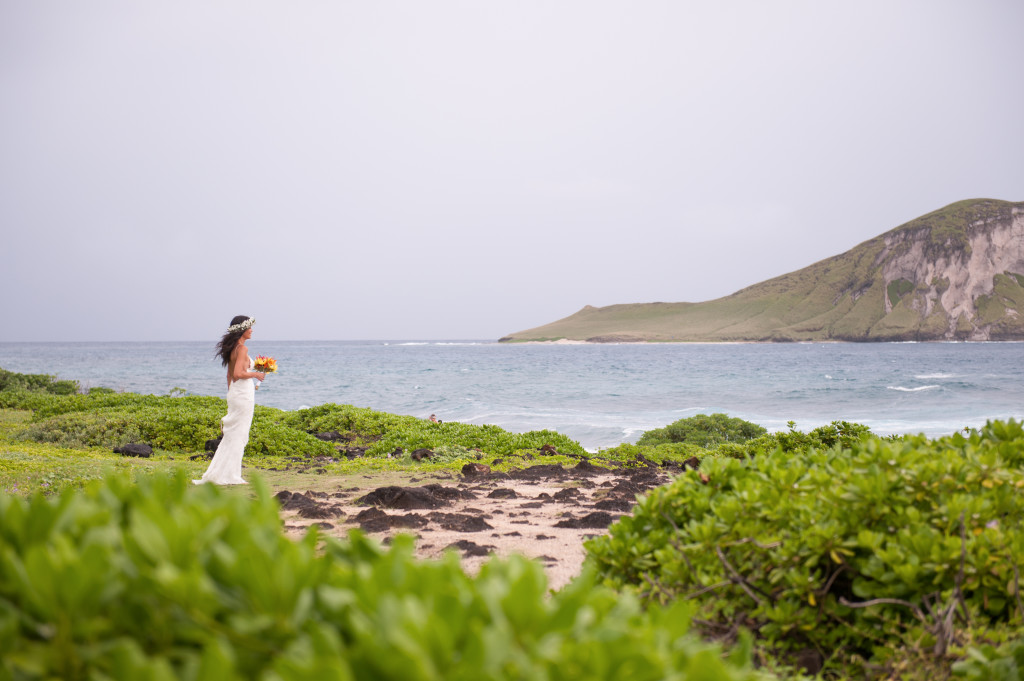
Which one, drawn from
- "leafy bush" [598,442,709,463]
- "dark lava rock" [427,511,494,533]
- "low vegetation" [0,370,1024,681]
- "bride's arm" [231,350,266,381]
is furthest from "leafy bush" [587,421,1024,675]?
"leafy bush" [598,442,709,463]

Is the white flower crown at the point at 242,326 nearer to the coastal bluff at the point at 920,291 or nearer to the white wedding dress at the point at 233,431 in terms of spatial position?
the white wedding dress at the point at 233,431

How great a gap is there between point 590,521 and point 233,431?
6.22 metres

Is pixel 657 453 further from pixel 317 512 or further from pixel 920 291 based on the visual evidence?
pixel 920 291

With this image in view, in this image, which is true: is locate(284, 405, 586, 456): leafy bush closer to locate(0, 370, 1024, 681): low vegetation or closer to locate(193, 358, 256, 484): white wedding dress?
locate(193, 358, 256, 484): white wedding dress

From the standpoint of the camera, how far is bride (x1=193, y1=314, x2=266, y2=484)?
32.9 feet

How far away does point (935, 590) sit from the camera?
2.94 meters

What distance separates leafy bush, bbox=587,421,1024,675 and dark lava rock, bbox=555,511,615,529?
4074 millimetres

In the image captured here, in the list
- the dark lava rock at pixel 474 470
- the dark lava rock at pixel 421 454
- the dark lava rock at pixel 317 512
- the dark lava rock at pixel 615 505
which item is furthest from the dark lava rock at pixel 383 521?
the dark lava rock at pixel 421 454

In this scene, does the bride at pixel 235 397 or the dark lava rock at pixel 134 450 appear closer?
the bride at pixel 235 397

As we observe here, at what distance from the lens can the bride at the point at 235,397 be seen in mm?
10016

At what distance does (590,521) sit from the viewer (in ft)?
25.6

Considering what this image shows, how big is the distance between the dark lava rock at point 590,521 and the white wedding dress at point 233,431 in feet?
18.7

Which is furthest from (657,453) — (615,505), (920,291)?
(920,291)

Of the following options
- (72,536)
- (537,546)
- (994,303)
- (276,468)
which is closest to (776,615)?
(72,536)
